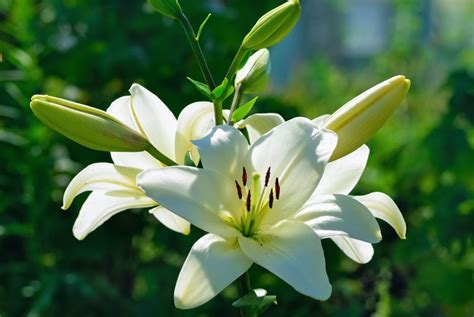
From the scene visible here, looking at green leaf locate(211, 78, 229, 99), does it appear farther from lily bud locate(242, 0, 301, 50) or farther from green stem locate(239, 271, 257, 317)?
green stem locate(239, 271, 257, 317)

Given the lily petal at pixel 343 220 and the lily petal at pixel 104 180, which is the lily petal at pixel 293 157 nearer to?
the lily petal at pixel 343 220

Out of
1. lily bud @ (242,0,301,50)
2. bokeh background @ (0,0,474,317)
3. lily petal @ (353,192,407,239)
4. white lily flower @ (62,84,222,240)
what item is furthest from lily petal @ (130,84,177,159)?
bokeh background @ (0,0,474,317)

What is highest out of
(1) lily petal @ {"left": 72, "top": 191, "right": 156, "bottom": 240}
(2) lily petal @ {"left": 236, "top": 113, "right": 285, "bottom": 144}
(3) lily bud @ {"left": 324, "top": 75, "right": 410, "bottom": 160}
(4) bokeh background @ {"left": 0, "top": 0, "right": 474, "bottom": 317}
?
(3) lily bud @ {"left": 324, "top": 75, "right": 410, "bottom": 160}

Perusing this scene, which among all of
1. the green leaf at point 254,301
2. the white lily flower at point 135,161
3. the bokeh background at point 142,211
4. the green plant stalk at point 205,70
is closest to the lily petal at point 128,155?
the white lily flower at point 135,161

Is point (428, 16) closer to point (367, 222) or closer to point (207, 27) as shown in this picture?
point (207, 27)

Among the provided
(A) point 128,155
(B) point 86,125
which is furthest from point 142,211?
(B) point 86,125

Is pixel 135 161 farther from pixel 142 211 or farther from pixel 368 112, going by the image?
pixel 142 211

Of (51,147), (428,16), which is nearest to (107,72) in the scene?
(51,147)
